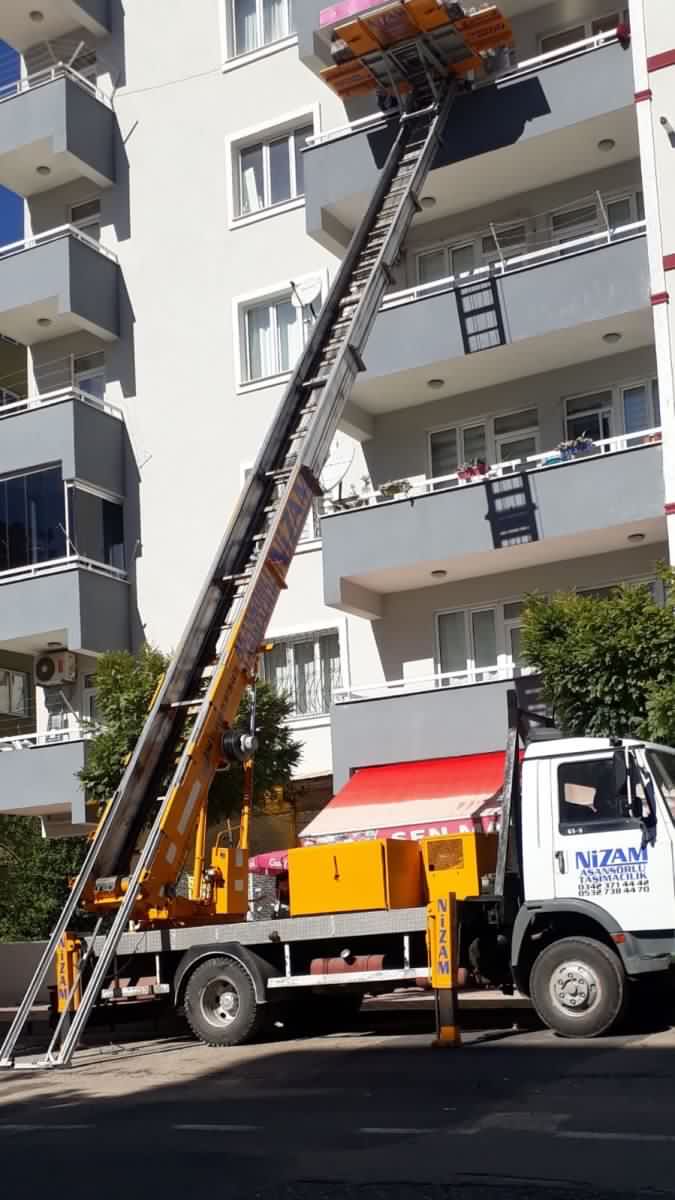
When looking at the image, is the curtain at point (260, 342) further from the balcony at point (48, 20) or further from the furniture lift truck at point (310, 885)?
the furniture lift truck at point (310, 885)

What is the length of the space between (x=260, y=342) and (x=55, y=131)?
6.37 metres

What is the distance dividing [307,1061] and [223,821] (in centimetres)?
836

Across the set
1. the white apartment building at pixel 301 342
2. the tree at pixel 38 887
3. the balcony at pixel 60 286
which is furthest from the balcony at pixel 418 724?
the balcony at pixel 60 286

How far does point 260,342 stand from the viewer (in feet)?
95.7

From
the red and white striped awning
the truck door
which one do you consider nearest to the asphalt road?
the truck door

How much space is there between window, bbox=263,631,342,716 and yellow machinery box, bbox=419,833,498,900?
431 inches

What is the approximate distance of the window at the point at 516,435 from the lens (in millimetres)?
25703

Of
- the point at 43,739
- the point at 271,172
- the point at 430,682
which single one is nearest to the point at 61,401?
the point at 271,172

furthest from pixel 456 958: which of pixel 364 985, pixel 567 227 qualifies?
pixel 567 227

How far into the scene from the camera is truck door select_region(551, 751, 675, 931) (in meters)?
14.2

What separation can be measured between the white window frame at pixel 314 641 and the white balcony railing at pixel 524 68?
28.2 feet

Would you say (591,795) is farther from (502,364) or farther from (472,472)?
(502,364)

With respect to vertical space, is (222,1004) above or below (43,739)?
below

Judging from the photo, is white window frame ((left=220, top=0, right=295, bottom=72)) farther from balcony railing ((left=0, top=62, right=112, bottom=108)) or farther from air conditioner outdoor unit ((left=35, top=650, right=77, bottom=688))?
air conditioner outdoor unit ((left=35, top=650, right=77, bottom=688))
